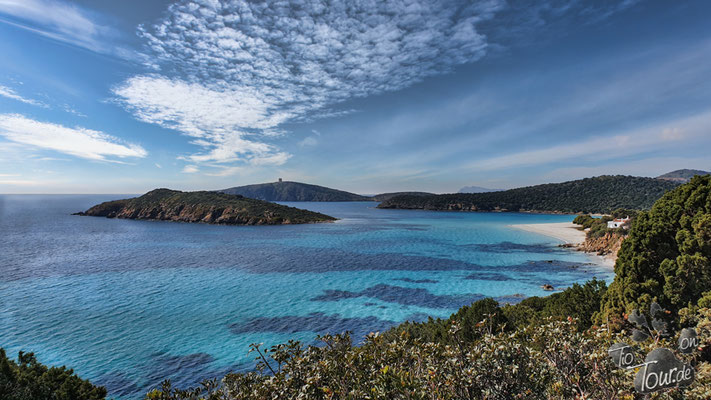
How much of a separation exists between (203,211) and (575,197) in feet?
584

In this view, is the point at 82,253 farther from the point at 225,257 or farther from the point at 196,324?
the point at 196,324

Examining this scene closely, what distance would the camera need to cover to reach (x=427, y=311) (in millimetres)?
24562

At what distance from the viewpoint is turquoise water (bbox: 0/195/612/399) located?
1758 cm

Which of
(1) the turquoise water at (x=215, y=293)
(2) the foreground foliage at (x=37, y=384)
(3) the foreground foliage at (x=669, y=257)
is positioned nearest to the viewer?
(2) the foreground foliage at (x=37, y=384)

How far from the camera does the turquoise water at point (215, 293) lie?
57.7 feet

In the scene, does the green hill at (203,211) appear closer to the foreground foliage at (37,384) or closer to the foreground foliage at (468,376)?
the foreground foliage at (37,384)

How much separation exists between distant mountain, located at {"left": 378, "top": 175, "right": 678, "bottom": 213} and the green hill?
107428 mm

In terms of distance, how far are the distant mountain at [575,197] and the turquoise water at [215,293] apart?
102606mm

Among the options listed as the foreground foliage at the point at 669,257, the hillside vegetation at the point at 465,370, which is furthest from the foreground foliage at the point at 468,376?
the foreground foliage at the point at 669,257

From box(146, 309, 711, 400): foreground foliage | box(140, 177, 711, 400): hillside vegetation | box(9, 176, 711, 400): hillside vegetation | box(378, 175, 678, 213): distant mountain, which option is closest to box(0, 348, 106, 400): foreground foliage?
box(9, 176, 711, 400): hillside vegetation

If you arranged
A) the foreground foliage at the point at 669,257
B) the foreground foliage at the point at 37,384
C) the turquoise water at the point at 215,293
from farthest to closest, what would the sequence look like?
the turquoise water at the point at 215,293
the foreground foliage at the point at 669,257
the foreground foliage at the point at 37,384

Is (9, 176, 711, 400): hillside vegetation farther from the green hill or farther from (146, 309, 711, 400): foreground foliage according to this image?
the green hill

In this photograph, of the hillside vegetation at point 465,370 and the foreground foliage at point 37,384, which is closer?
the hillside vegetation at point 465,370

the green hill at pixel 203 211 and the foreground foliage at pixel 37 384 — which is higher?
the green hill at pixel 203 211
